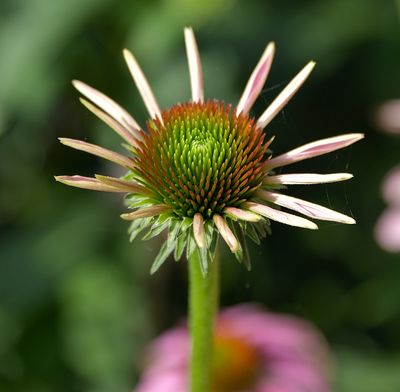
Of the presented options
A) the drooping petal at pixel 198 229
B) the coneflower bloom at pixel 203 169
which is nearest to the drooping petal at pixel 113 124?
the coneflower bloom at pixel 203 169

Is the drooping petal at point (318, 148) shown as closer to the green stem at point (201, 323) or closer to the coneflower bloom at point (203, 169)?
the coneflower bloom at point (203, 169)

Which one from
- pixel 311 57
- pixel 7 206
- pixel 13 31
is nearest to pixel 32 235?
pixel 7 206

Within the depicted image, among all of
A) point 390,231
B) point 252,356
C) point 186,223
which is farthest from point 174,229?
point 252,356

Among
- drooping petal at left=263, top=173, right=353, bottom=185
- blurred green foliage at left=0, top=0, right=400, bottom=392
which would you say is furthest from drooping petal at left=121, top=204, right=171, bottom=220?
blurred green foliage at left=0, top=0, right=400, bottom=392

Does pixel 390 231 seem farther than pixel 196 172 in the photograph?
Yes

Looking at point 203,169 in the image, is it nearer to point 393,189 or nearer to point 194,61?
point 194,61

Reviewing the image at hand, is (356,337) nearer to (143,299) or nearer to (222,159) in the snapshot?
(143,299)

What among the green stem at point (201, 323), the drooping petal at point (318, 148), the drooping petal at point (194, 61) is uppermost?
the drooping petal at point (194, 61)
